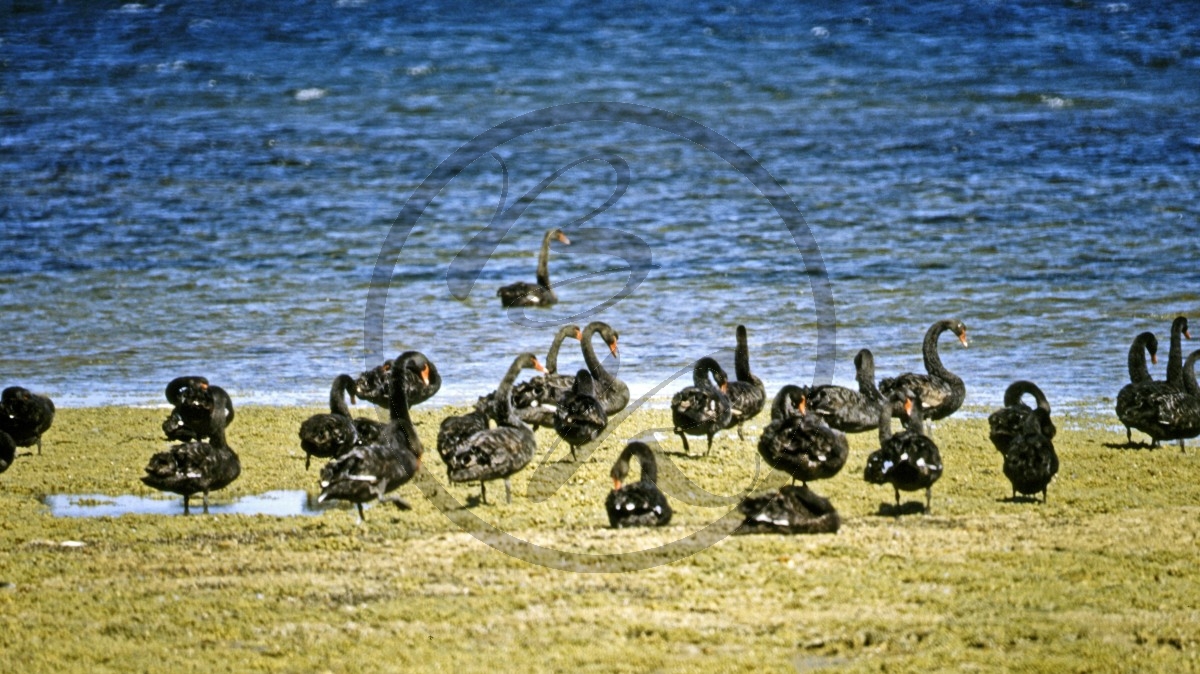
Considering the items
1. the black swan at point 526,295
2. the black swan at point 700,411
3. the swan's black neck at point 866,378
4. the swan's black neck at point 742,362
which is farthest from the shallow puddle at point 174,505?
the black swan at point 526,295

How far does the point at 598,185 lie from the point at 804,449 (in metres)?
20.8

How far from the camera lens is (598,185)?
3091cm

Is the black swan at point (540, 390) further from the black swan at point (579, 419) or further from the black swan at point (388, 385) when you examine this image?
the black swan at point (388, 385)

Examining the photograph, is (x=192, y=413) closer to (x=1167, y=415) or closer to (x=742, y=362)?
(x=742, y=362)

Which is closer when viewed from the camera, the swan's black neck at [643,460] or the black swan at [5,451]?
the swan's black neck at [643,460]

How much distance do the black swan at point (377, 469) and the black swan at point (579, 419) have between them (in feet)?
4.24

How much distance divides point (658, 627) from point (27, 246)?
69.1 feet

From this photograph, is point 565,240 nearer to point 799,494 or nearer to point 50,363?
point 50,363

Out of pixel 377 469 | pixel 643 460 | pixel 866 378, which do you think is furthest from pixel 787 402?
pixel 377 469

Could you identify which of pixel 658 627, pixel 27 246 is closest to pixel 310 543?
pixel 658 627

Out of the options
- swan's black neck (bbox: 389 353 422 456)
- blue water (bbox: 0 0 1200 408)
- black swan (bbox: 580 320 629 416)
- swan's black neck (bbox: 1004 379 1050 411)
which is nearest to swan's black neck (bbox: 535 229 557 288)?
blue water (bbox: 0 0 1200 408)

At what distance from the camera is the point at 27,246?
25828mm

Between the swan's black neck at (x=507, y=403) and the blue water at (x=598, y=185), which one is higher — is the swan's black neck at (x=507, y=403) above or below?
below

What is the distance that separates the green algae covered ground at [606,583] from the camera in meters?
7.41
